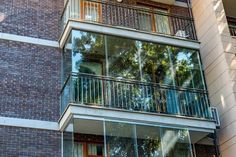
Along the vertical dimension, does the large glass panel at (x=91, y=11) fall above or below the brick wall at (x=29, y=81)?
above

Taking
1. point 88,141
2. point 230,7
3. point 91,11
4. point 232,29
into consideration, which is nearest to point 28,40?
point 91,11

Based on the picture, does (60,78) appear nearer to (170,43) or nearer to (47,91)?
(47,91)

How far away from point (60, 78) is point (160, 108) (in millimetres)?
3056

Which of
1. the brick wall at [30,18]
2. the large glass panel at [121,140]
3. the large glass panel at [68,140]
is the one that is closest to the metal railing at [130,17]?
the brick wall at [30,18]

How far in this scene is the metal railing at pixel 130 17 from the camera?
14.0m

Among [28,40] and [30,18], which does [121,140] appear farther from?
[30,18]

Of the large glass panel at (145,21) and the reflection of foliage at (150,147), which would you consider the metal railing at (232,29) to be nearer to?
the large glass panel at (145,21)

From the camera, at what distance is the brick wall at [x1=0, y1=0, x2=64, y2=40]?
43.6 feet

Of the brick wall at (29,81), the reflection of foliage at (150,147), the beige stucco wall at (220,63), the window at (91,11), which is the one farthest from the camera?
the window at (91,11)

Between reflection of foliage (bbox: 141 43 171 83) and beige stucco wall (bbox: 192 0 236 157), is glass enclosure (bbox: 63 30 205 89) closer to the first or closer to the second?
reflection of foliage (bbox: 141 43 171 83)

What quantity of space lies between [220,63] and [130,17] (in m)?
3.43

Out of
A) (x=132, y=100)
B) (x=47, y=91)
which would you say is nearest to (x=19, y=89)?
(x=47, y=91)

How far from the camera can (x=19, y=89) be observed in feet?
40.7

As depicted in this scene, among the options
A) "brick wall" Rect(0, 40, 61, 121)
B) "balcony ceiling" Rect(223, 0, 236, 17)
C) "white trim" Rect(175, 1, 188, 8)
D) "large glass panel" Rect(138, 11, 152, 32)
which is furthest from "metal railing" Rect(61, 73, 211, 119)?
"balcony ceiling" Rect(223, 0, 236, 17)
